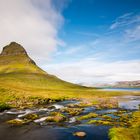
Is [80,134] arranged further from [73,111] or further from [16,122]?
[73,111]

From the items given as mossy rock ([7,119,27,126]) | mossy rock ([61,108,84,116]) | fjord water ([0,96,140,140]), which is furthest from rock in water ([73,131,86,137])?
mossy rock ([61,108,84,116])

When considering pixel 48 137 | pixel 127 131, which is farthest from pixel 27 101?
pixel 127 131

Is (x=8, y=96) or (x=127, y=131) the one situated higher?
(x=8, y=96)

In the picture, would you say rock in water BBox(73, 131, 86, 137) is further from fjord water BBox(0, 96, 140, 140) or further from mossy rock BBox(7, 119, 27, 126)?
mossy rock BBox(7, 119, 27, 126)

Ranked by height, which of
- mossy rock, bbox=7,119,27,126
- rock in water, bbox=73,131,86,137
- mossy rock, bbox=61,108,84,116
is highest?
mossy rock, bbox=61,108,84,116

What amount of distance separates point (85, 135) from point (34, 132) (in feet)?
41.5

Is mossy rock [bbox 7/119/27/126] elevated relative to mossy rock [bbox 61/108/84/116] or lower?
lower

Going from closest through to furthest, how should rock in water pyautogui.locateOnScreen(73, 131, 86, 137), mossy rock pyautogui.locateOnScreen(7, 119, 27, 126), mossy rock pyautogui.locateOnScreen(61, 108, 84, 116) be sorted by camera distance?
rock in water pyautogui.locateOnScreen(73, 131, 86, 137), mossy rock pyautogui.locateOnScreen(7, 119, 27, 126), mossy rock pyautogui.locateOnScreen(61, 108, 84, 116)

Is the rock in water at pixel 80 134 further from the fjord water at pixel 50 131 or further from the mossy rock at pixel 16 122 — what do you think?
the mossy rock at pixel 16 122

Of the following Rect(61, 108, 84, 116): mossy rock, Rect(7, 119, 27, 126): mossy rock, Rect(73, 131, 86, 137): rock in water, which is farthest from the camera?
Rect(61, 108, 84, 116): mossy rock

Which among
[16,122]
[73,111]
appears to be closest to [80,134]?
[16,122]

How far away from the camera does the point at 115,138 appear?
1567 inches

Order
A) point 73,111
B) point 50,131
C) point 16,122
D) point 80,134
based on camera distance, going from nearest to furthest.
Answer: point 80,134 < point 50,131 < point 16,122 < point 73,111

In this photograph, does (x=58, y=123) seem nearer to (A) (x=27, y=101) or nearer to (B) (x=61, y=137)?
(B) (x=61, y=137)
